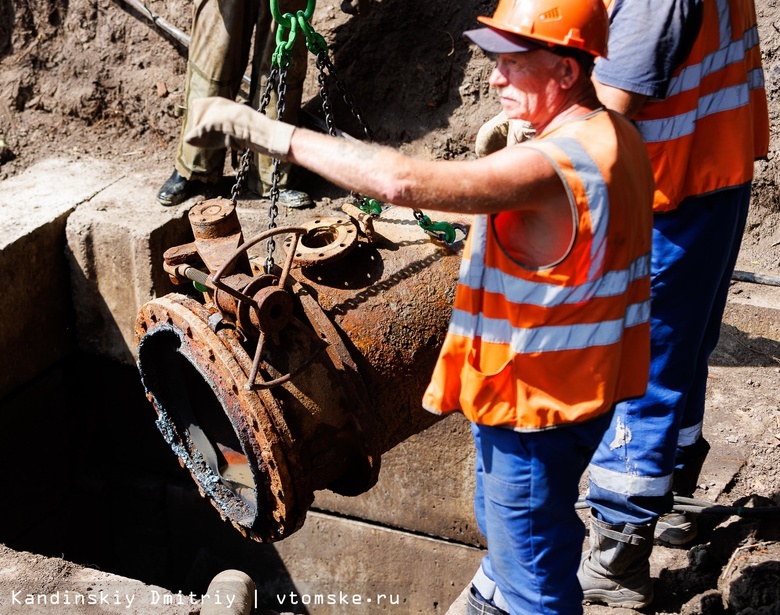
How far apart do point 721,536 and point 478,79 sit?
9.71 ft

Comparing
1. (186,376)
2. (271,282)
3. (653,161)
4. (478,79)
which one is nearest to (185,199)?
(478,79)

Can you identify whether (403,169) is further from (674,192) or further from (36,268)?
(36,268)

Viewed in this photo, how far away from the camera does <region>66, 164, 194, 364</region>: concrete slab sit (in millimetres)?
4750

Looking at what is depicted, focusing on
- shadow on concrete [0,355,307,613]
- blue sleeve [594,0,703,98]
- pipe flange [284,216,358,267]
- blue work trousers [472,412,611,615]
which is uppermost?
blue sleeve [594,0,703,98]

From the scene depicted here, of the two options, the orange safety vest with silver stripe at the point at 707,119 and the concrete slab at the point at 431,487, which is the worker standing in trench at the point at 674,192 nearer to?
the orange safety vest with silver stripe at the point at 707,119

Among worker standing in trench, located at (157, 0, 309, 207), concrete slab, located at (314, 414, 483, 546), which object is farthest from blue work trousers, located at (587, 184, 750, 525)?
worker standing in trench, located at (157, 0, 309, 207)

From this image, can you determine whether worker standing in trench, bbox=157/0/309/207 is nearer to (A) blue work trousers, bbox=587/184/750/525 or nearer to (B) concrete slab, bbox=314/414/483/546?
(B) concrete slab, bbox=314/414/483/546

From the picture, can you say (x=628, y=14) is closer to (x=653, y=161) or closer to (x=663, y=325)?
(x=653, y=161)

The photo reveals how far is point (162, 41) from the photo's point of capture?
5805 millimetres

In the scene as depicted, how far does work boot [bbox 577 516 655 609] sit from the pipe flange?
1204mm

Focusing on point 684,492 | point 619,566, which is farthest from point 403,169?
point 684,492

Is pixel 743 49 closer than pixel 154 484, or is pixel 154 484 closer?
pixel 743 49

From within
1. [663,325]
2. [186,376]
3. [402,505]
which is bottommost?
[402,505]

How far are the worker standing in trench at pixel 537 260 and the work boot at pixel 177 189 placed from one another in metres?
3.11
